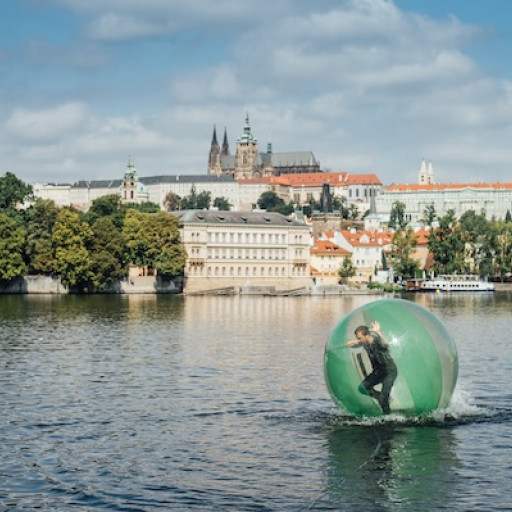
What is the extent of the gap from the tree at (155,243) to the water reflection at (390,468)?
111693 mm

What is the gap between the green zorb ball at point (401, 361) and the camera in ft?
83.6

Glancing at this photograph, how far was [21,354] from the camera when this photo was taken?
154 ft

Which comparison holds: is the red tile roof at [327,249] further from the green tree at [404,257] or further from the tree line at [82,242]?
the tree line at [82,242]

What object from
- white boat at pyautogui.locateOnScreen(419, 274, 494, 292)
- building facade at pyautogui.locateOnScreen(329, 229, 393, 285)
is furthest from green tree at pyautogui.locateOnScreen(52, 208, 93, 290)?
building facade at pyautogui.locateOnScreen(329, 229, 393, 285)

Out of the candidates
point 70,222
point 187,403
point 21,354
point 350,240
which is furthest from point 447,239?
point 187,403

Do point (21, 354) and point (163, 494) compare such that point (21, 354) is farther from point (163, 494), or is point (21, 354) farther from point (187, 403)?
point (163, 494)

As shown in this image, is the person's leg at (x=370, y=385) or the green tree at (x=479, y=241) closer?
the person's leg at (x=370, y=385)

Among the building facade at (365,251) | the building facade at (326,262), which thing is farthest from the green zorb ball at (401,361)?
the building facade at (365,251)

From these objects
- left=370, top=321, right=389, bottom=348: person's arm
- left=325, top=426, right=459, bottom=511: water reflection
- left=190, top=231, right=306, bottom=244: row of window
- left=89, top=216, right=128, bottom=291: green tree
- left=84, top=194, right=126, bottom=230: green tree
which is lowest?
left=325, top=426, right=459, bottom=511: water reflection

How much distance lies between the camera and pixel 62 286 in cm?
13038

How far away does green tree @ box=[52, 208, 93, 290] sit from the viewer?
126750mm

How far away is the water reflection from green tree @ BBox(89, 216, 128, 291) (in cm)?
10327

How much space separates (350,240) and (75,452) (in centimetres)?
16803

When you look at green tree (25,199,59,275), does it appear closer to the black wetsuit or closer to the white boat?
the white boat
